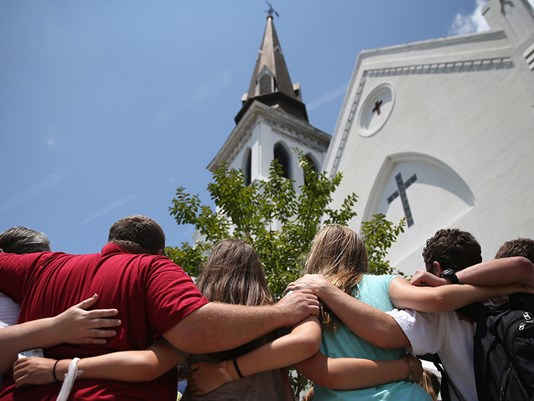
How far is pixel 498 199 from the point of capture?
10.2m

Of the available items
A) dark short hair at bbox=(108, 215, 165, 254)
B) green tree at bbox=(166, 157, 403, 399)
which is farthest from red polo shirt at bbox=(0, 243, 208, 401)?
green tree at bbox=(166, 157, 403, 399)

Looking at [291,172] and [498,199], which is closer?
[498,199]

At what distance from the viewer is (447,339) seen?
2295mm

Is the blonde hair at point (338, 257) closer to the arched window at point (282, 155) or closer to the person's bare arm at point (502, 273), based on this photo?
the person's bare arm at point (502, 273)

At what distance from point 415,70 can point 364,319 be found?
14348 mm

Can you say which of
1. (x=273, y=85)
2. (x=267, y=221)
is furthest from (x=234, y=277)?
(x=273, y=85)

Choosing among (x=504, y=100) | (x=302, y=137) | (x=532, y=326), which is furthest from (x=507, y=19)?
(x=302, y=137)

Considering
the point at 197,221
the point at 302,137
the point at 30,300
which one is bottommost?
the point at 30,300

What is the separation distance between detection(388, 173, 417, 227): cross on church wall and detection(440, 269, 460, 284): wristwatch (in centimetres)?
1165

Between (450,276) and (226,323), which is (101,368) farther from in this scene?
(450,276)

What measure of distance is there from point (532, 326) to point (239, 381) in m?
1.45

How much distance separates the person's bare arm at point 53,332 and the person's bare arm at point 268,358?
584 mm

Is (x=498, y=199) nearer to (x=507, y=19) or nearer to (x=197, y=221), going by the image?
(x=507, y=19)

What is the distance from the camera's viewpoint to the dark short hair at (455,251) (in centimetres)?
245
